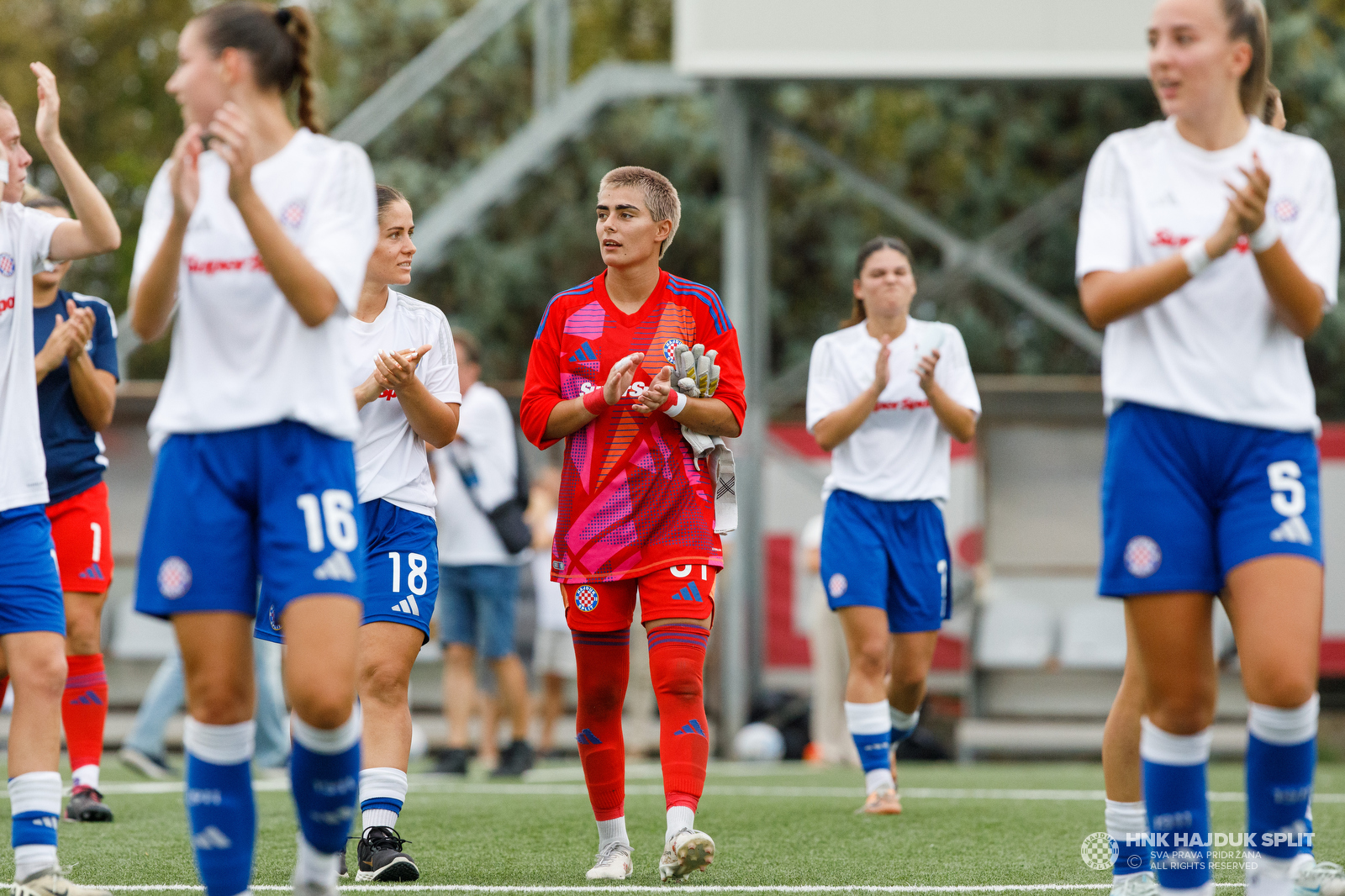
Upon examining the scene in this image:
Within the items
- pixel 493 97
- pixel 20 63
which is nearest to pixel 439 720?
pixel 493 97

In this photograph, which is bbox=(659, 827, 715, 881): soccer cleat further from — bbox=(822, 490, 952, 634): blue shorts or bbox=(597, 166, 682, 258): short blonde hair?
bbox=(822, 490, 952, 634): blue shorts

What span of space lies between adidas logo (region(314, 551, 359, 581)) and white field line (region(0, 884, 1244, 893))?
5.32 ft

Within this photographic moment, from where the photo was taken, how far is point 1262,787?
381 cm

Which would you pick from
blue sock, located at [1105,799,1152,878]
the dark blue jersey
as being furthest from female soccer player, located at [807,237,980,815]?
the dark blue jersey

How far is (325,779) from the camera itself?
3.81 meters

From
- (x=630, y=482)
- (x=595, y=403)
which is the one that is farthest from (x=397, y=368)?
(x=630, y=482)

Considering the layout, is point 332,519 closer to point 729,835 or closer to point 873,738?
point 729,835

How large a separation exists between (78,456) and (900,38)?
8058mm

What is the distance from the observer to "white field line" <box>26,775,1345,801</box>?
8664 millimetres

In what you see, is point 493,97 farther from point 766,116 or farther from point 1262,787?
point 1262,787

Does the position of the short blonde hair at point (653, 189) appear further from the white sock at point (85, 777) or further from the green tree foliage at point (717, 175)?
the green tree foliage at point (717, 175)

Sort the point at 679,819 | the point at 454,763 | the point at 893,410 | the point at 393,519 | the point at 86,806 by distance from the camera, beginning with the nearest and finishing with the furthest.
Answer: the point at 679,819
the point at 393,519
the point at 86,806
the point at 893,410
the point at 454,763

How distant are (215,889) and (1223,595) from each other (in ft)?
7.81

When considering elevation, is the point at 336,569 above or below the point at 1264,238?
below
